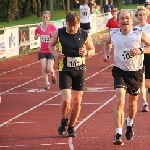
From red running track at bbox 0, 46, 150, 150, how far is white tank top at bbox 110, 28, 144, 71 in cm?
121

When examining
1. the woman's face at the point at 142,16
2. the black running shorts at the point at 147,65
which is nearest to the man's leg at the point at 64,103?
the woman's face at the point at 142,16

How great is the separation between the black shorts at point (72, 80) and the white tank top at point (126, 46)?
2.96 ft

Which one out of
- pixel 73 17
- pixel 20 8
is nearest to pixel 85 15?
pixel 73 17

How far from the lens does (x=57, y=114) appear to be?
15.1 meters

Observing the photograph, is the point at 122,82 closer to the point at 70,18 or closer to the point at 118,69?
the point at 118,69

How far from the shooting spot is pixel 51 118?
1454 centimetres

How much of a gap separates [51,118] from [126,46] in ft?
12.2

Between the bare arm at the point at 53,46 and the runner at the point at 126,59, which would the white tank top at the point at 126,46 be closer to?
the runner at the point at 126,59

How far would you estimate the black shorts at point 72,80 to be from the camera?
1203cm

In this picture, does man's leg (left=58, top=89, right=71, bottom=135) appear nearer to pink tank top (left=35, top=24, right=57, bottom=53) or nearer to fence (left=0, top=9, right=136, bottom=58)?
pink tank top (left=35, top=24, right=57, bottom=53)

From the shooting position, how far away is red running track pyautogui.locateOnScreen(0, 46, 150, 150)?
11.5 m

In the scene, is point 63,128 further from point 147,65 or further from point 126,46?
point 147,65

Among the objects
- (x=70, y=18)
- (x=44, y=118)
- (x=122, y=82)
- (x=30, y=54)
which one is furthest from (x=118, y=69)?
(x=30, y=54)

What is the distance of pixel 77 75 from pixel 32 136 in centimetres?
128
